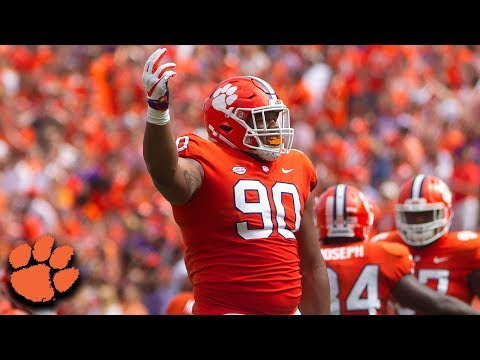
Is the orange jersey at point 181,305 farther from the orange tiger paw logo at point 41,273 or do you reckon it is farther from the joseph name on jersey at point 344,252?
the joseph name on jersey at point 344,252

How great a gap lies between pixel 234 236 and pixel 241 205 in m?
0.12

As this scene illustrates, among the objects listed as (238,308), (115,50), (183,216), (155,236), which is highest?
(115,50)

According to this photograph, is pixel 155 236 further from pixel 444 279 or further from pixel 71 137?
pixel 444 279

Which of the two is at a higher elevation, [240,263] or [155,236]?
[240,263]

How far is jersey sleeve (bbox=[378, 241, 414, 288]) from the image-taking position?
4.95 meters

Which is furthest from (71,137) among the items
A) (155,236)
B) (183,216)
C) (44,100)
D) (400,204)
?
(183,216)

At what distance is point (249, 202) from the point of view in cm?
386

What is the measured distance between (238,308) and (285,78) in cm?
901

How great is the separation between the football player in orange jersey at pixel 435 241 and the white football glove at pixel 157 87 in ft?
7.95

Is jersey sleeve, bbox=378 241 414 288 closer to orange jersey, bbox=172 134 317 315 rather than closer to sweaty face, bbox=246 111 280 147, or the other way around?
orange jersey, bbox=172 134 317 315

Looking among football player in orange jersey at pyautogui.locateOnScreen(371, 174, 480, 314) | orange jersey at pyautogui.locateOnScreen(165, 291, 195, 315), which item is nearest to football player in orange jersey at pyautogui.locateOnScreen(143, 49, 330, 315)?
orange jersey at pyautogui.locateOnScreen(165, 291, 195, 315)

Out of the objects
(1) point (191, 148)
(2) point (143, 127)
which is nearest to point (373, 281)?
(1) point (191, 148)

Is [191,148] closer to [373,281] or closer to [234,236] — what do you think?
[234,236]

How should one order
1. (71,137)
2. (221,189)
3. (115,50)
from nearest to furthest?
1. (221,189)
2. (71,137)
3. (115,50)
